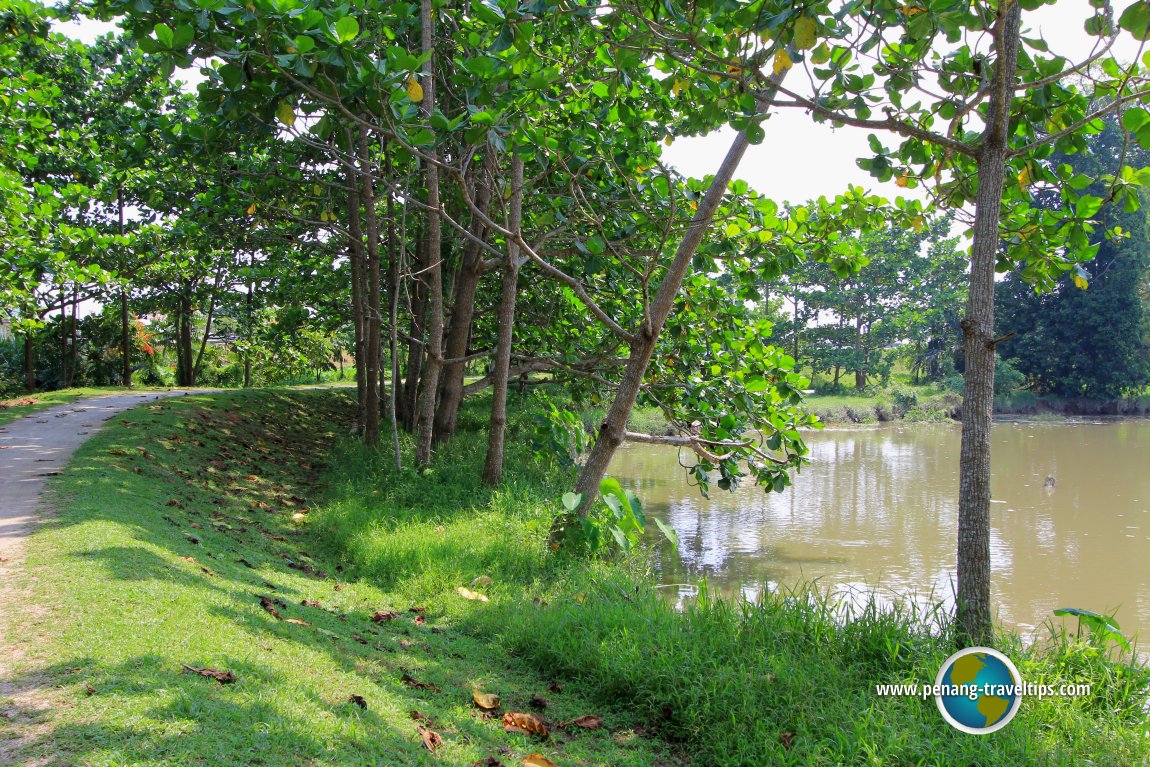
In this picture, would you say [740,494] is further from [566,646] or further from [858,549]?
[566,646]

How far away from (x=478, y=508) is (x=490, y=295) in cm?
647

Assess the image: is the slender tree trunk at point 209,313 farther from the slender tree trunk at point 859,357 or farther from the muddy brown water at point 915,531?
the slender tree trunk at point 859,357

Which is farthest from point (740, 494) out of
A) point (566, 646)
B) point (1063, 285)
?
point (1063, 285)

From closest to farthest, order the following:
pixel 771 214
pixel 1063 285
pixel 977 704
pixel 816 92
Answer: pixel 977 704 < pixel 816 92 < pixel 771 214 < pixel 1063 285

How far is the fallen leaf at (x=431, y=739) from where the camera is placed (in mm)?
3063

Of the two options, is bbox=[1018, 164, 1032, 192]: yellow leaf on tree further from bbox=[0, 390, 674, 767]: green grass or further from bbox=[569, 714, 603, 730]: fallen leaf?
bbox=[569, 714, 603, 730]: fallen leaf

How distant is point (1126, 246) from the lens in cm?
2939

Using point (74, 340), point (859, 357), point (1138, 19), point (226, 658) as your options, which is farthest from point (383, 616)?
point (859, 357)

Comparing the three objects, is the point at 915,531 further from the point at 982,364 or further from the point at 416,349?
the point at 416,349

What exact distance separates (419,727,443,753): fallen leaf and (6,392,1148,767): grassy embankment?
0.05 meters

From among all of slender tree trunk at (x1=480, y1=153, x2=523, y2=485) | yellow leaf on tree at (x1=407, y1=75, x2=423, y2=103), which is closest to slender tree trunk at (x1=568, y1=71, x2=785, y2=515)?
yellow leaf on tree at (x1=407, y1=75, x2=423, y2=103)

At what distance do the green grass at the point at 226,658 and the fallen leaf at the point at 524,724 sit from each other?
0.06m

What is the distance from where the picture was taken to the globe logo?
3273 millimetres

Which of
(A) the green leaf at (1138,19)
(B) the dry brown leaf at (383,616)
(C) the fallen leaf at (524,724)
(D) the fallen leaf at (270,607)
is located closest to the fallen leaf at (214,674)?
(D) the fallen leaf at (270,607)
